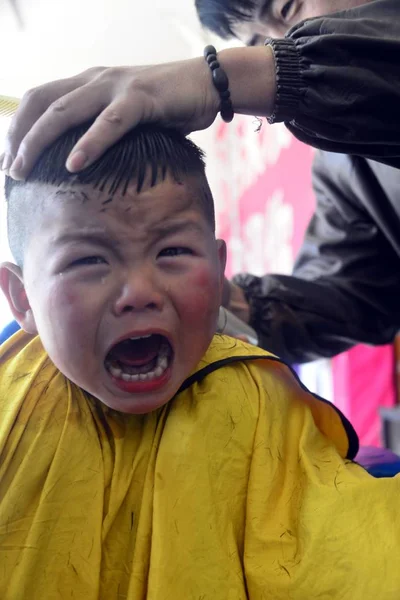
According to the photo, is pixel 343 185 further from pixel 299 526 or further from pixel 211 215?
pixel 299 526

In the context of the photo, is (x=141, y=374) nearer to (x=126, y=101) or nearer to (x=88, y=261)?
(x=88, y=261)

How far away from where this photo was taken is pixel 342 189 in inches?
45.1

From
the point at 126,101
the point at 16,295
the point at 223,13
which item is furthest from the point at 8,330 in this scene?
the point at 223,13

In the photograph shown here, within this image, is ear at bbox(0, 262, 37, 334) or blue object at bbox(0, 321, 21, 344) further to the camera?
blue object at bbox(0, 321, 21, 344)

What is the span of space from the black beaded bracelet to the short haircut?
0.18 feet

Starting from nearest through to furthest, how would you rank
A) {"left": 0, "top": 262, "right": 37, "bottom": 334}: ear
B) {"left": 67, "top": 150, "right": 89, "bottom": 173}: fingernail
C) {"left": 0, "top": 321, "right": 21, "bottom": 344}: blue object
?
{"left": 67, "top": 150, "right": 89, "bottom": 173}: fingernail < {"left": 0, "top": 262, "right": 37, "bottom": 334}: ear < {"left": 0, "top": 321, "right": 21, "bottom": 344}: blue object

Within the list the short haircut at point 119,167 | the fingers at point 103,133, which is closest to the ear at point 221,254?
the short haircut at point 119,167

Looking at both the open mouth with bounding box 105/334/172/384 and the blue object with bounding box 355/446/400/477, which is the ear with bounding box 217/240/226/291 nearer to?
the open mouth with bounding box 105/334/172/384

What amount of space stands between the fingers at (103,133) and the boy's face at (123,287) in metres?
0.03

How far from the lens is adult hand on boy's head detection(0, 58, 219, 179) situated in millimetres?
508

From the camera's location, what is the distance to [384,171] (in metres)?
0.98

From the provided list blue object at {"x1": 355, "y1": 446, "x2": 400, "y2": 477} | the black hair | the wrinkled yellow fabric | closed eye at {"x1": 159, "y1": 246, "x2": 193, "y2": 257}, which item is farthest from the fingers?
blue object at {"x1": 355, "y1": 446, "x2": 400, "y2": 477}

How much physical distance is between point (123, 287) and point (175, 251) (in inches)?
2.6

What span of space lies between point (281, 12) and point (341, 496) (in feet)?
2.17
